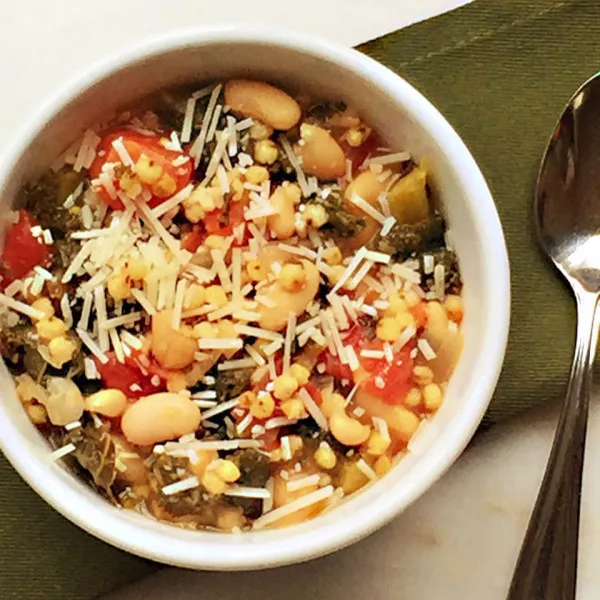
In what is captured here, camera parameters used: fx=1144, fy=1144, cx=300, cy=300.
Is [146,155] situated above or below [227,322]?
above

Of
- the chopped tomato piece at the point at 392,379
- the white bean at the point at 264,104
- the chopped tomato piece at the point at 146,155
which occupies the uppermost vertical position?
the white bean at the point at 264,104

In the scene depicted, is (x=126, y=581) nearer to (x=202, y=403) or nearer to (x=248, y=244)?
(x=202, y=403)

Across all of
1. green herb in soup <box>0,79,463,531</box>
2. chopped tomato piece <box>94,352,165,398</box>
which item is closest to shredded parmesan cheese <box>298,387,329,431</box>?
green herb in soup <box>0,79,463,531</box>

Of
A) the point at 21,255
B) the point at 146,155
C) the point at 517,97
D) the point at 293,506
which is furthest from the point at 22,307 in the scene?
the point at 517,97

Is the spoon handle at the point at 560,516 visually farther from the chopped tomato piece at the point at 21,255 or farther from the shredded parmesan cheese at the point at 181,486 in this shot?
the chopped tomato piece at the point at 21,255

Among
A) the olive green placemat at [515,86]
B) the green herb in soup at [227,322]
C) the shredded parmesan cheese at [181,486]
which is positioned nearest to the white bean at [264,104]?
the green herb in soup at [227,322]

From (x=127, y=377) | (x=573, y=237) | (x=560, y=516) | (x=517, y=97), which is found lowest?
(x=560, y=516)

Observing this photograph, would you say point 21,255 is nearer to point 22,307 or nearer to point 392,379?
point 22,307
